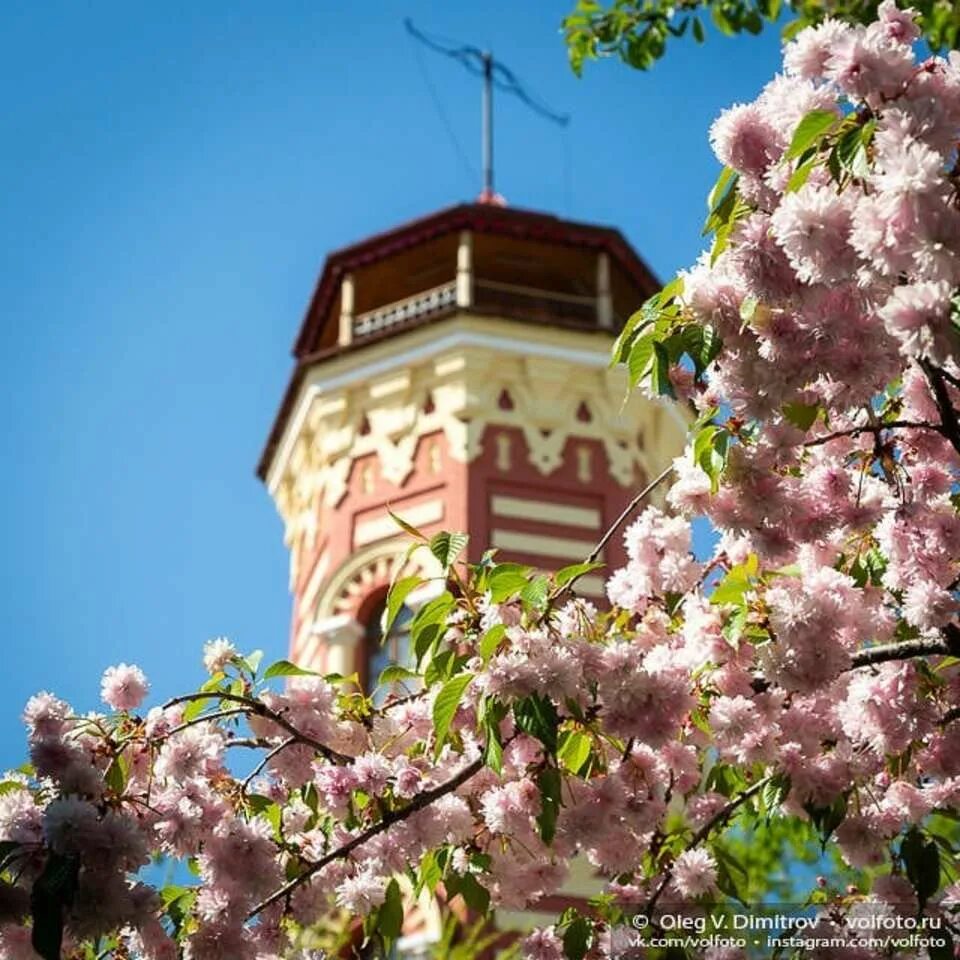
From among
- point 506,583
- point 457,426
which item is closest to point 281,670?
point 506,583

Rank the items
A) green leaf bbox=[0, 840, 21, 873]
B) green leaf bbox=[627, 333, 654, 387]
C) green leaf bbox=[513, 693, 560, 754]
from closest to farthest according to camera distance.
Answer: green leaf bbox=[0, 840, 21, 873] < green leaf bbox=[513, 693, 560, 754] < green leaf bbox=[627, 333, 654, 387]

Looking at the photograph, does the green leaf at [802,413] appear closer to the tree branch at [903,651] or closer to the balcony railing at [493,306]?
the tree branch at [903,651]

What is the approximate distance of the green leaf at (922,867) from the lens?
402 centimetres

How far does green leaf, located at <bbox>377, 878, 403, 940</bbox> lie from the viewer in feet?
14.4

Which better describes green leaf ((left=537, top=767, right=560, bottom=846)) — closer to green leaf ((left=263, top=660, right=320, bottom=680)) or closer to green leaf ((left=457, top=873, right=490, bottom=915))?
green leaf ((left=457, top=873, right=490, bottom=915))

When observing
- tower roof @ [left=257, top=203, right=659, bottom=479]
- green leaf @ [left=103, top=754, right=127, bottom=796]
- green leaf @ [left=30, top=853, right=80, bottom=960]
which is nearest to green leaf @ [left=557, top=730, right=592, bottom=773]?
green leaf @ [left=103, top=754, right=127, bottom=796]

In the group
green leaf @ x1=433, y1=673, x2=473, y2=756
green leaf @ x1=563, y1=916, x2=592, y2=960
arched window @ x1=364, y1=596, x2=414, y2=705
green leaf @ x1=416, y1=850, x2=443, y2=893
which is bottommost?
green leaf @ x1=563, y1=916, x2=592, y2=960

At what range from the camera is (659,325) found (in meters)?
3.86

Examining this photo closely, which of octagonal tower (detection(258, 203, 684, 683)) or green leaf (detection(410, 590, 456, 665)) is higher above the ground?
octagonal tower (detection(258, 203, 684, 683))

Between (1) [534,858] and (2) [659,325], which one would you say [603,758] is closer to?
(1) [534,858]

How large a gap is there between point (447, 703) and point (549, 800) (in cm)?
38

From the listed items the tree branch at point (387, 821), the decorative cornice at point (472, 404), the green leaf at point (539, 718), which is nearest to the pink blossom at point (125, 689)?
the tree branch at point (387, 821)

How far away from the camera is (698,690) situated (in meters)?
4.25

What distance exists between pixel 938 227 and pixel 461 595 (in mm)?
1746
